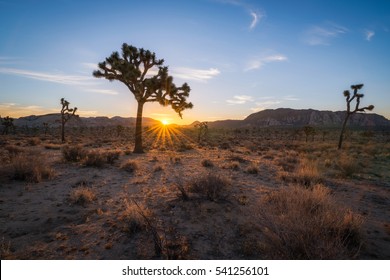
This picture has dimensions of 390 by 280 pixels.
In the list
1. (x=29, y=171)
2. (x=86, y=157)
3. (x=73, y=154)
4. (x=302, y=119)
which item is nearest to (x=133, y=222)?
(x=29, y=171)

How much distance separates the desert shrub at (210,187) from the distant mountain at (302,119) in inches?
5962

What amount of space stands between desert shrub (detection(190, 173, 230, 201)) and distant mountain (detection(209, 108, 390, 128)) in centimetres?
15143

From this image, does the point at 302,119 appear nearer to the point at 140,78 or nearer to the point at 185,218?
the point at 140,78

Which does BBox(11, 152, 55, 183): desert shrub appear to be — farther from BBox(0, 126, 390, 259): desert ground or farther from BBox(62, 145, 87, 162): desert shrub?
BBox(62, 145, 87, 162): desert shrub

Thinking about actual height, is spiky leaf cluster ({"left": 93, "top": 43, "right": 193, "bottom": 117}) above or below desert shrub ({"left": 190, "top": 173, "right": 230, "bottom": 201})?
above

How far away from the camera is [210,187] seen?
5898 millimetres

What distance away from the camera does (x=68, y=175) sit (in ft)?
29.1

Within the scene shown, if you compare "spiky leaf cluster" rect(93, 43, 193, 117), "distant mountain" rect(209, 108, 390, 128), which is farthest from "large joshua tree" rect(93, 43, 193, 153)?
"distant mountain" rect(209, 108, 390, 128)

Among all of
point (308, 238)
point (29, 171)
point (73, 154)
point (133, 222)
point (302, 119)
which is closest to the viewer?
point (308, 238)

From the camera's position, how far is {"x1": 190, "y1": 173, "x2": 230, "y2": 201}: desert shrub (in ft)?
19.0

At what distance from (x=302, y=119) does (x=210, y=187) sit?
165 metres

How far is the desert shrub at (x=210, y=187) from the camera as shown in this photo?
5804 mm

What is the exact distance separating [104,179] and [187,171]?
364 cm

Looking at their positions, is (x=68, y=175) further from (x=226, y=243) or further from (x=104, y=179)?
(x=226, y=243)
